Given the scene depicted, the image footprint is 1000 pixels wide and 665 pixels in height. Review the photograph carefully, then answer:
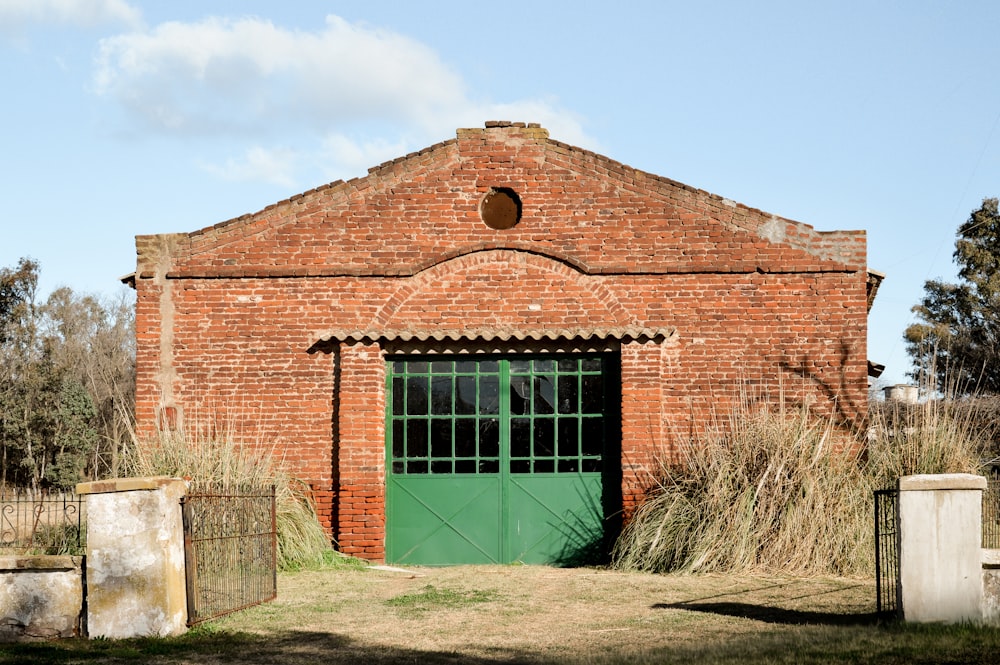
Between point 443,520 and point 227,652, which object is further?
point 443,520

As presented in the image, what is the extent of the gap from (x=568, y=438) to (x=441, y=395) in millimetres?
1663

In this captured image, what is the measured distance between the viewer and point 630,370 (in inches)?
532

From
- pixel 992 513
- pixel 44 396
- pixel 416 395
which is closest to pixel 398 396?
pixel 416 395

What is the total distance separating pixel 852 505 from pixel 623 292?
372cm

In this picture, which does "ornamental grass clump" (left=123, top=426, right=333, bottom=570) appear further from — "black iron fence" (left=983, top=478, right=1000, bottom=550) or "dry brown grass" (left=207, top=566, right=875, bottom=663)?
"black iron fence" (left=983, top=478, right=1000, bottom=550)

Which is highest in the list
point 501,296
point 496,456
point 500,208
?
point 500,208

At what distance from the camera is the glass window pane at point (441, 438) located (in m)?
13.8

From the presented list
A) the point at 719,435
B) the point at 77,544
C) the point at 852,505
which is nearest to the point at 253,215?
the point at 77,544

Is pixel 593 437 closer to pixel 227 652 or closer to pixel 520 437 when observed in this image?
pixel 520 437

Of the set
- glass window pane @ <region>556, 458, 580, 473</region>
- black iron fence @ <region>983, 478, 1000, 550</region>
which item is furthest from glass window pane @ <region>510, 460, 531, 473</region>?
black iron fence @ <region>983, 478, 1000, 550</region>

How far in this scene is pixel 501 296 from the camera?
A: 1380 centimetres

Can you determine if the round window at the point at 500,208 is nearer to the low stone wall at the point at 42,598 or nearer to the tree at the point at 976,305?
the low stone wall at the point at 42,598

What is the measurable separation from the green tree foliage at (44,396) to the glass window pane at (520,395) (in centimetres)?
2017

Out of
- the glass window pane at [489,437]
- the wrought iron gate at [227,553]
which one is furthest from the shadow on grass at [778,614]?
the glass window pane at [489,437]
